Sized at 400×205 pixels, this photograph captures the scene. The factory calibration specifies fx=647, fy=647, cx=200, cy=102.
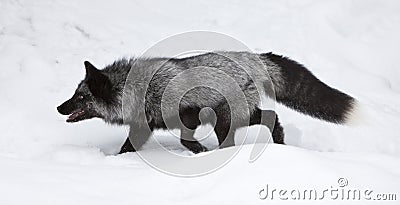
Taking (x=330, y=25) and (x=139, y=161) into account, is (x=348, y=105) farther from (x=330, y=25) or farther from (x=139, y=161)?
(x=330, y=25)

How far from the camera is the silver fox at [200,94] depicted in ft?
19.2

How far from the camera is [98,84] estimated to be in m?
5.91

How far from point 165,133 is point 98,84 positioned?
957 millimetres

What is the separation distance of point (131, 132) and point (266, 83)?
52.4 inches

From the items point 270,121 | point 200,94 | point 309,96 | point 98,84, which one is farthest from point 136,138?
point 309,96

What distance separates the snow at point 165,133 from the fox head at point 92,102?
0.33m

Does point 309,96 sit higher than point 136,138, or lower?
→ higher

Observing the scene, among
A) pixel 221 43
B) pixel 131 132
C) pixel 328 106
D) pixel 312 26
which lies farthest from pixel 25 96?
pixel 312 26

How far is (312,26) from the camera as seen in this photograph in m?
8.50

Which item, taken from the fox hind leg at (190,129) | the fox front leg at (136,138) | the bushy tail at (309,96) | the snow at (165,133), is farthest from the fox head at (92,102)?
the bushy tail at (309,96)

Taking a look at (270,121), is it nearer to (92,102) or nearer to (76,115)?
(92,102)

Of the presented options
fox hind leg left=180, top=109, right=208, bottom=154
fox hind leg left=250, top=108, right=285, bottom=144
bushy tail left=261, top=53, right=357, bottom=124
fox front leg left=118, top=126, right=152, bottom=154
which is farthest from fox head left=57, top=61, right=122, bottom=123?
bushy tail left=261, top=53, right=357, bottom=124

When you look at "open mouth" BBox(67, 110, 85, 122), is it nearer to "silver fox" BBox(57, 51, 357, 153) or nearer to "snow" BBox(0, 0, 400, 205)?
"silver fox" BBox(57, 51, 357, 153)

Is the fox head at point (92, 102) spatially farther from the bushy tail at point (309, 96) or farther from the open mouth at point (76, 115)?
the bushy tail at point (309, 96)
